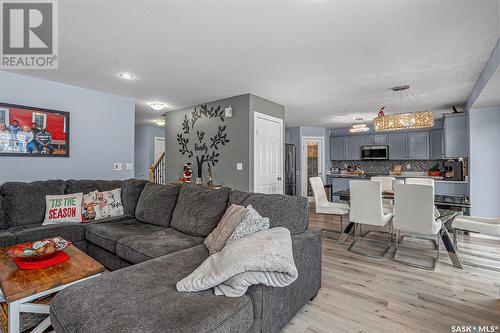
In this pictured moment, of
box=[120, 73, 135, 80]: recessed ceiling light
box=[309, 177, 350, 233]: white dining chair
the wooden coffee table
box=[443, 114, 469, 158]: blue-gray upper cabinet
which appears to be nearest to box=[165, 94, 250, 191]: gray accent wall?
box=[309, 177, 350, 233]: white dining chair

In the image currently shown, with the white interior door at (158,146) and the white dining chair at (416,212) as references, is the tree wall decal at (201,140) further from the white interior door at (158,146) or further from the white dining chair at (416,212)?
the white interior door at (158,146)

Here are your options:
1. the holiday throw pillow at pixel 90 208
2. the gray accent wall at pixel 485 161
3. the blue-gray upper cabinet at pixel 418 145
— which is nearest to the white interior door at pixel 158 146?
the holiday throw pillow at pixel 90 208

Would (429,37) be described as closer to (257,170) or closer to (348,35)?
(348,35)

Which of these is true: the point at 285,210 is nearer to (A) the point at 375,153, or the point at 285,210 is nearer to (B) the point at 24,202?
(B) the point at 24,202

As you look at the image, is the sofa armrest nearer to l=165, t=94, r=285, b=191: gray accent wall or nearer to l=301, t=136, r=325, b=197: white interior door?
l=165, t=94, r=285, b=191: gray accent wall

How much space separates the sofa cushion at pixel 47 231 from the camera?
2.60 m

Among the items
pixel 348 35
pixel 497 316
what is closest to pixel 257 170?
pixel 348 35

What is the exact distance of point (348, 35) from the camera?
7.76ft

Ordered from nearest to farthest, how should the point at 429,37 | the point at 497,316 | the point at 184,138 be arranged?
the point at 497,316
the point at 429,37
the point at 184,138

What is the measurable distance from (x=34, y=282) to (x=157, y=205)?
1497 millimetres

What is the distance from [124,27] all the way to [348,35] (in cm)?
206

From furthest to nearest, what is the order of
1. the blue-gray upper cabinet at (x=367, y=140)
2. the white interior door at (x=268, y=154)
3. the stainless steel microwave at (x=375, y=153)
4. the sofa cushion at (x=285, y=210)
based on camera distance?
the blue-gray upper cabinet at (x=367, y=140)
the stainless steel microwave at (x=375, y=153)
the white interior door at (x=268, y=154)
the sofa cushion at (x=285, y=210)

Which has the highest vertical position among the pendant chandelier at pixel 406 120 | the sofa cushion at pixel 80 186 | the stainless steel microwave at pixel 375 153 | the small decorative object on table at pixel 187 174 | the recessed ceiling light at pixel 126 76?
the recessed ceiling light at pixel 126 76

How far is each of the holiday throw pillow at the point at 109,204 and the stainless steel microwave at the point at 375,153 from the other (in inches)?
271
